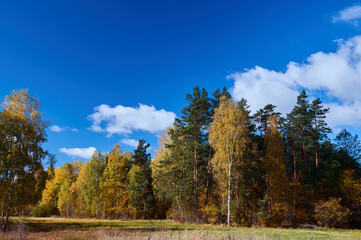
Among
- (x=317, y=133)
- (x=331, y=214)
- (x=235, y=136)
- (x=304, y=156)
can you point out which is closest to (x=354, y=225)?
(x=331, y=214)

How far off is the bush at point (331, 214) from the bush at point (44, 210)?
51.4 m

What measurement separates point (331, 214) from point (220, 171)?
1497cm

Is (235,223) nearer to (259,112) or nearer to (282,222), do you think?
(282,222)

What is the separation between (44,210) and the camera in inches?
1865

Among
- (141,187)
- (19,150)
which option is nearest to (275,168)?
(141,187)

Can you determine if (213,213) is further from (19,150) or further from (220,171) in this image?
(19,150)

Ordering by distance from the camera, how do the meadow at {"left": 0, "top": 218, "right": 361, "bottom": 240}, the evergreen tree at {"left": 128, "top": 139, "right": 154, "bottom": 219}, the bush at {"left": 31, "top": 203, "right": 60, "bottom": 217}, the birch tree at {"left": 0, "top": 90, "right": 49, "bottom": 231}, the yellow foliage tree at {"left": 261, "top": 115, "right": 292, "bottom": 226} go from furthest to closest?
1. the bush at {"left": 31, "top": 203, "right": 60, "bottom": 217}
2. the evergreen tree at {"left": 128, "top": 139, "right": 154, "bottom": 219}
3. the yellow foliage tree at {"left": 261, "top": 115, "right": 292, "bottom": 226}
4. the birch tree at {"left": 0, "top": 90, "right": 49, "bottom": 231}
5. the meadow at {"left": 0, "top": 218, "right": 361, "bottom": 240}

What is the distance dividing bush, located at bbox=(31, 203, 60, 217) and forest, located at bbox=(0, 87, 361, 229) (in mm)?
14529

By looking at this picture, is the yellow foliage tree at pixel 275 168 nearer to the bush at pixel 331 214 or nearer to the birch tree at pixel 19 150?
the bush at pixel 331 214

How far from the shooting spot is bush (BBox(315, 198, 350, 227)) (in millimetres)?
25781

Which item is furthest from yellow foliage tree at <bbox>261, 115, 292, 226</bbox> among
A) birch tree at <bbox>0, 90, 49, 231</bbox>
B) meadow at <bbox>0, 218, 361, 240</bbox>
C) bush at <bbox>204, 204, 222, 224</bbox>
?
birch tree at <bbox>0, 90, 49, 231</bbox>

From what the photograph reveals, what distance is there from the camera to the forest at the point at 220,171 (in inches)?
747

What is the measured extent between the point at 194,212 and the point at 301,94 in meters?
24.4

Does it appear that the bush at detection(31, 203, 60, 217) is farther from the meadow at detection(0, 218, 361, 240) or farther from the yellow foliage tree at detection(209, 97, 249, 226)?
the yellow foliage tree at detection(209, 97, 249, 226)
